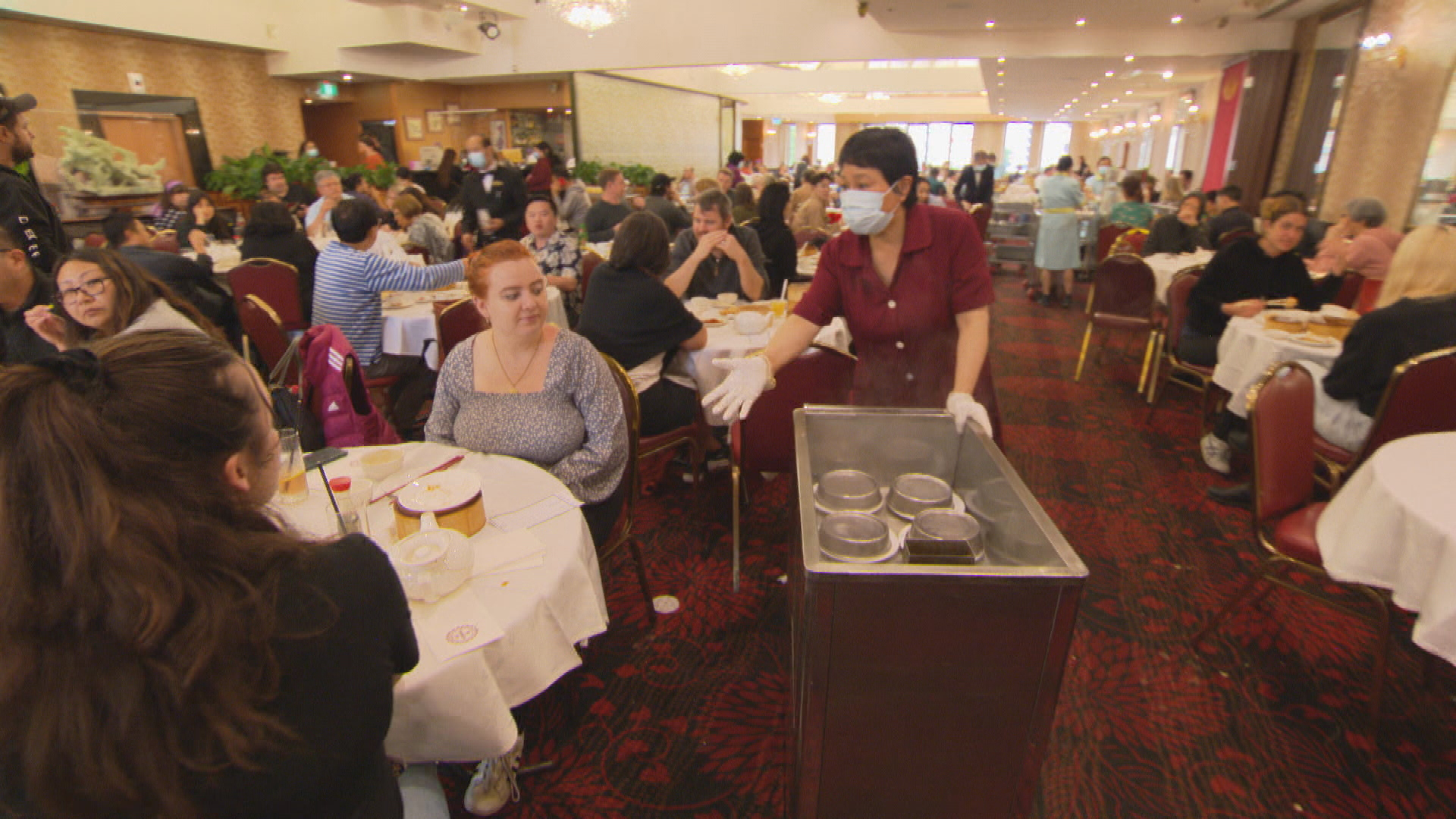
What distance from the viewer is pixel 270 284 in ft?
13.5

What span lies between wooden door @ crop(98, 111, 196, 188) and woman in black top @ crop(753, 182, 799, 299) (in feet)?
31.2

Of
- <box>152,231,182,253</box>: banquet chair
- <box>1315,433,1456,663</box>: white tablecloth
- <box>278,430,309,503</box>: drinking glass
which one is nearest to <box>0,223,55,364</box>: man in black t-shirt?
<box>278,430,309,503</box>: drinking glass

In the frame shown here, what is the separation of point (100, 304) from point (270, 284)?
1835mm

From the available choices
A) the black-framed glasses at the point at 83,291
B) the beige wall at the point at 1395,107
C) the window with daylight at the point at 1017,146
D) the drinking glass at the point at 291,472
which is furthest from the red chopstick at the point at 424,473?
the window with daylight at the point at 1017,146

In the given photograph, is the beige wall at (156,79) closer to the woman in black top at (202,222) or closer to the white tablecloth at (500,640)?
the woman in black top at (202,222)

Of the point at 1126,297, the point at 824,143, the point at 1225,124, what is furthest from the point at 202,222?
the point at 824,143

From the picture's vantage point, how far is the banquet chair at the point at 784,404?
252 centimetres

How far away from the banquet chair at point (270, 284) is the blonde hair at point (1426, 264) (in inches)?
206

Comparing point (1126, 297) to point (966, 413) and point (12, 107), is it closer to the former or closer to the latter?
point (966, 413)

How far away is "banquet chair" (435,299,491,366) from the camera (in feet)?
11.1

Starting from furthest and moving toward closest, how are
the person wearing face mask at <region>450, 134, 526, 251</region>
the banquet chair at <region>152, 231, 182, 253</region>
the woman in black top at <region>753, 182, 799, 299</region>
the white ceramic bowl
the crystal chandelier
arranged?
the crystal chandelier, the person wearing face mask at <region>450, 134, 526, 251</region>, the banquet chair at <region>152, 231, 182, 253</region>, the woman in black top at <region>753, 182, 799, 299</region>, the white ceramic bowl

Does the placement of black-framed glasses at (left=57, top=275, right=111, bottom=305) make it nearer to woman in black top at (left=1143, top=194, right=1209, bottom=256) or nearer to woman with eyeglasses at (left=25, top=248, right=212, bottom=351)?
woman with eyeglasses at (left=25, top=248, right=212, bottom=351)

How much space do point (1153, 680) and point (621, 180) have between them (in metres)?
6.22

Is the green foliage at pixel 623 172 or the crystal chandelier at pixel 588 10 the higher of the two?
the crystal chandelier at pixel 588 10
